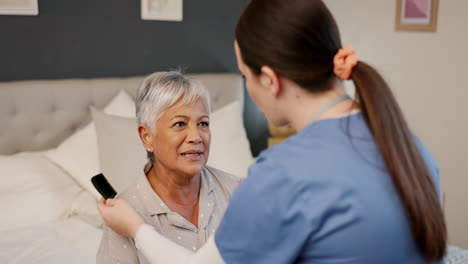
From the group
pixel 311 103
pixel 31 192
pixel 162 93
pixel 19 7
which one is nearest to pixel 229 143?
pixel 31 192

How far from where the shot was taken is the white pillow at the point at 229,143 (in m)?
3.01

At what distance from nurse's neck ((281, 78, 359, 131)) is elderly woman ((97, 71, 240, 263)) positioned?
0.61 m

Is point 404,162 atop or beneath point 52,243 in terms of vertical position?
atop

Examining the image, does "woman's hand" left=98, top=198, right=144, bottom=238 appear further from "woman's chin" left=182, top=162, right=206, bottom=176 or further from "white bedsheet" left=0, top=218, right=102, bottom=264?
"white bedsheet" left=0, top=218, right=102, bottom=264

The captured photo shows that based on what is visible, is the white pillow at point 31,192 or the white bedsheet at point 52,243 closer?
the white bedsheet at point 52,243

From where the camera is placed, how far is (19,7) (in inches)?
112

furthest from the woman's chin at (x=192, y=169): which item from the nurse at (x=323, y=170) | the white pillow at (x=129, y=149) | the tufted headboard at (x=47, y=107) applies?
the tufted headboard at (x=47, y=107)

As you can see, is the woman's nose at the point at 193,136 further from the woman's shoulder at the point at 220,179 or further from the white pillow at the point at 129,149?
the white pillow at the point at 129,149

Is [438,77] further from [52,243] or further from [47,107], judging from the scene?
[52,243]

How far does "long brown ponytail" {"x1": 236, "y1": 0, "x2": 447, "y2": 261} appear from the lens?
40.4 inches

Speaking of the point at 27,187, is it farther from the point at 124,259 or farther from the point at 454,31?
the point at 454,31

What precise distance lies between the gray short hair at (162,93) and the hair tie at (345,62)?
2.25 feet

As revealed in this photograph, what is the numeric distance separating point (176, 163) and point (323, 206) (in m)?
0.81

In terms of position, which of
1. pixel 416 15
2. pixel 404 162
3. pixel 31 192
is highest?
pixel 416 15
